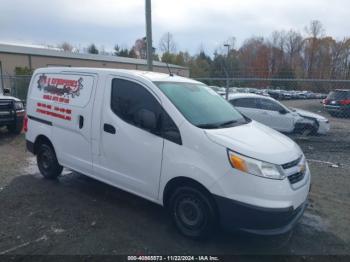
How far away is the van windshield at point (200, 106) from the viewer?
3.63 metres

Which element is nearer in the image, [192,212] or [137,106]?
[192,212]

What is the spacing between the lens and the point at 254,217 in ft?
10.00

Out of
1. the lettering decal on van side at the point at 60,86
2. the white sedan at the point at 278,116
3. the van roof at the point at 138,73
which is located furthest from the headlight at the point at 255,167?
the white sedan at the point at 278,116

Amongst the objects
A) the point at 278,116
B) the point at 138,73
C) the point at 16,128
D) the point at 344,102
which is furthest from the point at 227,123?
the point at 344,102

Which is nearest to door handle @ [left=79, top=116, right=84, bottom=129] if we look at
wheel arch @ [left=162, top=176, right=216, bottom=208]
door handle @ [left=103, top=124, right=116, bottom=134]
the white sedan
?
door handle @ [left=103, top=124, right=116, bottom=134]

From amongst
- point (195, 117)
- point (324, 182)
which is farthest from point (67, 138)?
point (324, 182)

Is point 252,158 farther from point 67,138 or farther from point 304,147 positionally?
point 304,147

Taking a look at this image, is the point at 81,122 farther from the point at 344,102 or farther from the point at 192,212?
the point at 344,102

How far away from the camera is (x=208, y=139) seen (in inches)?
129

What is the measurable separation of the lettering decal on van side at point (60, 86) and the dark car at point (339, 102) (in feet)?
53.2

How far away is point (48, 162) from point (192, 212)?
3.20 meters

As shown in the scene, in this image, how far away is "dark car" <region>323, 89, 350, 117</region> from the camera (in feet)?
55.4

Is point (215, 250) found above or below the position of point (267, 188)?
below

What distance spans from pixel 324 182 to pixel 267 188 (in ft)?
10.5
